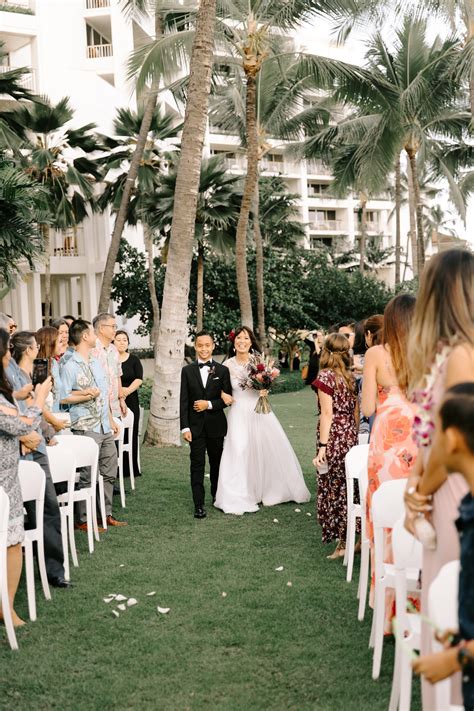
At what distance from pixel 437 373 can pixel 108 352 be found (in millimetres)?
6635

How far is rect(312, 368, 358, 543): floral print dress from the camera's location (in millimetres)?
7672

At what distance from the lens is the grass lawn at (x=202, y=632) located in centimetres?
462

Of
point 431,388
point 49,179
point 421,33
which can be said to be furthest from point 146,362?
point 431,388

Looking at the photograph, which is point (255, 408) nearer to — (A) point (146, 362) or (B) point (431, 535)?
(B) point (431, 535)

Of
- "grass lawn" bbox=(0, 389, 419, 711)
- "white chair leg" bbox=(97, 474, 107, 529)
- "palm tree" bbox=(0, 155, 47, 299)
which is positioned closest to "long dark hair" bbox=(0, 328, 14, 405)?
"grass lawn" bbox=(0, 389, 419, 711)

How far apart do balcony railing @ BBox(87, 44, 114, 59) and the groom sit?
29.9 metres

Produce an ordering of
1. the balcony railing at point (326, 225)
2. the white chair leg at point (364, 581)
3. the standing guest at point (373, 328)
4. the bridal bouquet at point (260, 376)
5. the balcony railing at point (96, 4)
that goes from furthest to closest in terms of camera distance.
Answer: the balcony railing at point (326, 225) < the balcony railing at point (96, 4) < the bridal bouquet at point (260, 376) < the standing guest at point (373, 328) < the white chair leg at point (364, 581)

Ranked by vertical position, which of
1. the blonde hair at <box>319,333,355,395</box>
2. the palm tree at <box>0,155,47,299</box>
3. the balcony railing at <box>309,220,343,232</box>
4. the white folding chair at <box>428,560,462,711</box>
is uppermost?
the balcony railing at <box>309,220,343,232</box>

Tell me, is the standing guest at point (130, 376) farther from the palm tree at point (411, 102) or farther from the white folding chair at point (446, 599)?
the palm tree at point (411, 102)

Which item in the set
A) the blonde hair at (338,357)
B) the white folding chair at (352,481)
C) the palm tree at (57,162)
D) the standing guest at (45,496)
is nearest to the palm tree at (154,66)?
the palm tree at (57,162)

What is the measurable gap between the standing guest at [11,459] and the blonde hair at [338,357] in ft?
9.57

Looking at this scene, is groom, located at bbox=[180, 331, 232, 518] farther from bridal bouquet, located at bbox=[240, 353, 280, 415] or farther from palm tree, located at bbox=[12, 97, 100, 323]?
palm tree, located at bbox=[12, 97, 100, 323]

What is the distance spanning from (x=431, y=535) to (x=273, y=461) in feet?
21.5

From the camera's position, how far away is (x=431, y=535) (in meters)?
3.30
